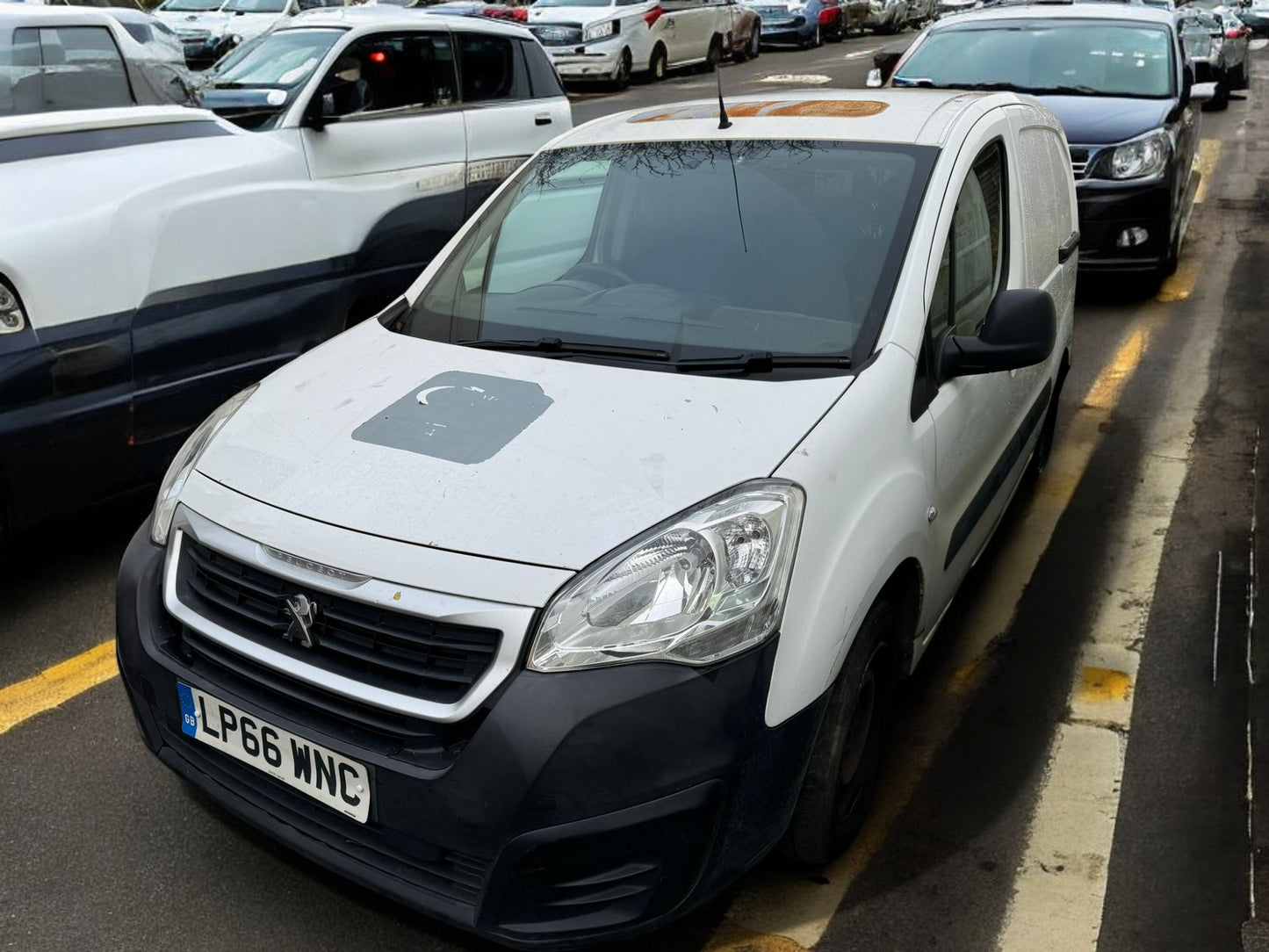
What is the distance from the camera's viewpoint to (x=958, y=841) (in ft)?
9.89

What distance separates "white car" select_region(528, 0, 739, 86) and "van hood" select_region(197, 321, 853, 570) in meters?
16.2

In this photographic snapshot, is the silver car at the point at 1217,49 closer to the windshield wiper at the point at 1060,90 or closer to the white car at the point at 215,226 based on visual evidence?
the windshield wiper at the point at 1060,90

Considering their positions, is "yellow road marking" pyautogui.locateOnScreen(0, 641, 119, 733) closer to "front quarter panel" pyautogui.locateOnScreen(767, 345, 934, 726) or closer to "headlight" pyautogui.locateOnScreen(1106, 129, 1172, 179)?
"front quarter panel" pyautogui.locateOnScreen(767, 345, 934, 726)

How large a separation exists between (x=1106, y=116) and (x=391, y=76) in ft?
14.6

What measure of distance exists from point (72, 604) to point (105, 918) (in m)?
1.69

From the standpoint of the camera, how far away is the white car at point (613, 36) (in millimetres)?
19219

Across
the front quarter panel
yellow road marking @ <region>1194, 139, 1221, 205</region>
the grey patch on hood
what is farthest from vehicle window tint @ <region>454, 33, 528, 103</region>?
yellow road marking @ <region>1194, 139, 1221, 205</region>

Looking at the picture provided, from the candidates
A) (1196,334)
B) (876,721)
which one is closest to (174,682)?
(876,721)

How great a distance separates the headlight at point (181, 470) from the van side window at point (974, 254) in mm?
1760

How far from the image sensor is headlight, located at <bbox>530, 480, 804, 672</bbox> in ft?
7.55

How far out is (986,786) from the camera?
3236mm

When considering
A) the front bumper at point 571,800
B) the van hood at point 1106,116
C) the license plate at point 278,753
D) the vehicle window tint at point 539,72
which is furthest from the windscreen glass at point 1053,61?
the license plate at point 278,753

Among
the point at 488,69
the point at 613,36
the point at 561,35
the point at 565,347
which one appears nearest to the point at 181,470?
the point at 565,347

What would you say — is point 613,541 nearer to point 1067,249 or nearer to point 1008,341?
point 1008,341
